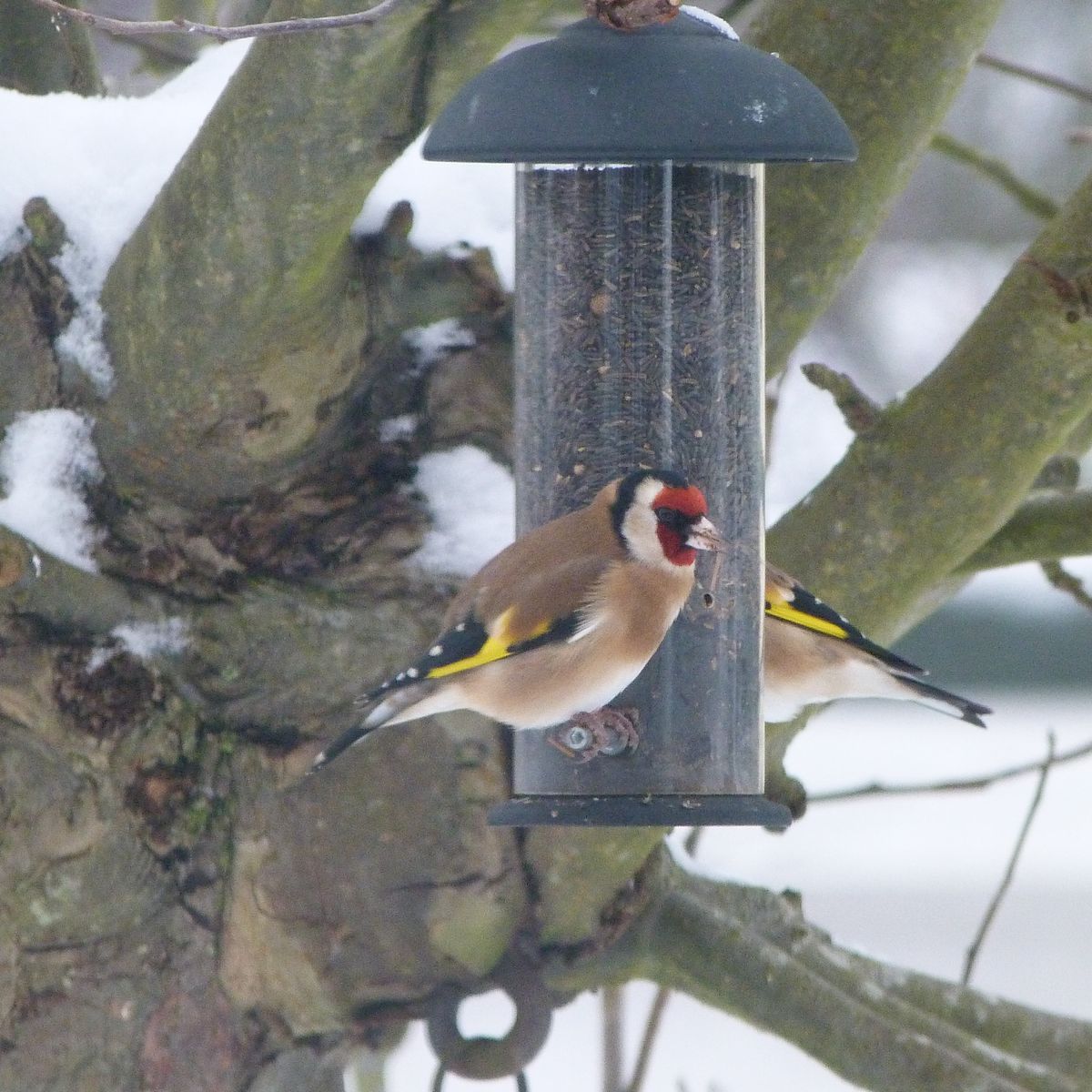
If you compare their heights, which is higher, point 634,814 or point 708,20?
point 708,20

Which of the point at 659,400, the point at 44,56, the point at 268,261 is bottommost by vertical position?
the point at 659,400

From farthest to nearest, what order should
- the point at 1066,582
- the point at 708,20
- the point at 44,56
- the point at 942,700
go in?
the point at 44,56
the point at 1066,582
the point at 942,700
the point at 708,20

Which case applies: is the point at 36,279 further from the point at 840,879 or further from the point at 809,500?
the point at 840,879

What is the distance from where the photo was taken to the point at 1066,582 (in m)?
3.83

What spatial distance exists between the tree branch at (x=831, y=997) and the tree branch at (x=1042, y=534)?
0.81 metres

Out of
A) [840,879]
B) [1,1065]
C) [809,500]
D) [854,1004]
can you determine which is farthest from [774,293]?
[840,879]

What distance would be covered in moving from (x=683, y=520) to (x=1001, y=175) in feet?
5.81

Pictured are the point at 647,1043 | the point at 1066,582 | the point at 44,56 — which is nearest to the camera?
the point at 1066,582

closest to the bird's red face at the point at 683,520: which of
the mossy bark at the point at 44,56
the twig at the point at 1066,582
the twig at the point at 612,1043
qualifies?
the twig at the point at 1066,582

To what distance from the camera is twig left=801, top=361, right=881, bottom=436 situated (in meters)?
3.32

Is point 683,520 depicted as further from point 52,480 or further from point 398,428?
point 52,480

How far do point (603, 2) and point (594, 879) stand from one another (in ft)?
5.49


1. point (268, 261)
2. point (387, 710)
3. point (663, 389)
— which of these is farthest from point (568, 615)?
point (268, 261)

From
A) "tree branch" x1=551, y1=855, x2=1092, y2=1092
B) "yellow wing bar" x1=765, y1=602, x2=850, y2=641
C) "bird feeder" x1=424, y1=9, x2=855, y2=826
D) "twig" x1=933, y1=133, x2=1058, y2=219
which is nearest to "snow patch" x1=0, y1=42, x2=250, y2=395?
"bird feeder" x1=424, y1=9, x2=855, y2=826
